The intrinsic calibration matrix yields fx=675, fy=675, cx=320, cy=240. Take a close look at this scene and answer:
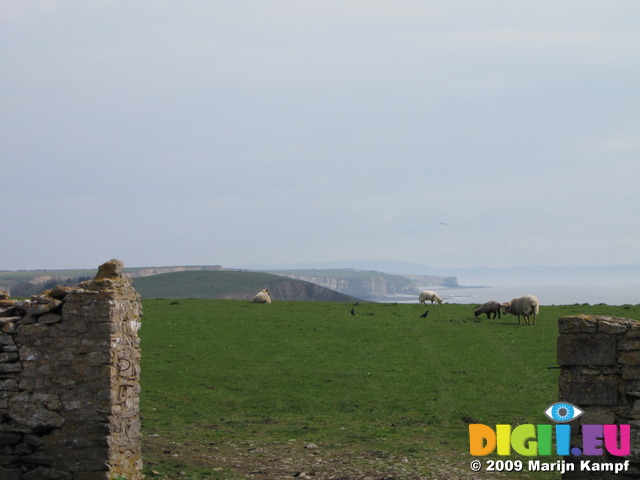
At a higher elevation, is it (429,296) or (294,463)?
(429,296)

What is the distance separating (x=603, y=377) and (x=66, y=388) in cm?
1047

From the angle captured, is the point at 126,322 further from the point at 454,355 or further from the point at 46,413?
the point at 454,355

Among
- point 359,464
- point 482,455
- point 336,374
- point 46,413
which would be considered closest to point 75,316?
point 46,413

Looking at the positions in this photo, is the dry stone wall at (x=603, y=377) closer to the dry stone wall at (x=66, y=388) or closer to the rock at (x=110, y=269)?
the dry stone wall at (x=66, y=388)

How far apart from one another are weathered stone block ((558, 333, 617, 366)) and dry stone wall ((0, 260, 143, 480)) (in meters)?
8.87

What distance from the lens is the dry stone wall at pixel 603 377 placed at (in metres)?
12.3

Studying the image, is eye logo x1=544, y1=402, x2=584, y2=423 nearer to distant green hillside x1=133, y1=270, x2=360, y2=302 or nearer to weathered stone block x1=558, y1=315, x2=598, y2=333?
weathered stone block x1=558, y1=315, x2=598, y2=333

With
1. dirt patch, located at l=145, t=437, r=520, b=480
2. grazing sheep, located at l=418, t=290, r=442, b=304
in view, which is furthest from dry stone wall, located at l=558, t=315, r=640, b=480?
grazing sheep, located at l=418, t=290, r=442, b=304

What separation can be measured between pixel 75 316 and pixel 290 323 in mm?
26048

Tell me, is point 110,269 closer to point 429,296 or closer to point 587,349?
point 587,349

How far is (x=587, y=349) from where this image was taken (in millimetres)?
12531

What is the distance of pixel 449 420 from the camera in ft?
66.5

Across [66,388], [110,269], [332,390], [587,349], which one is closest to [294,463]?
[66,388]

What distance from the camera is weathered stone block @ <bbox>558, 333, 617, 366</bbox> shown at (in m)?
12.4
